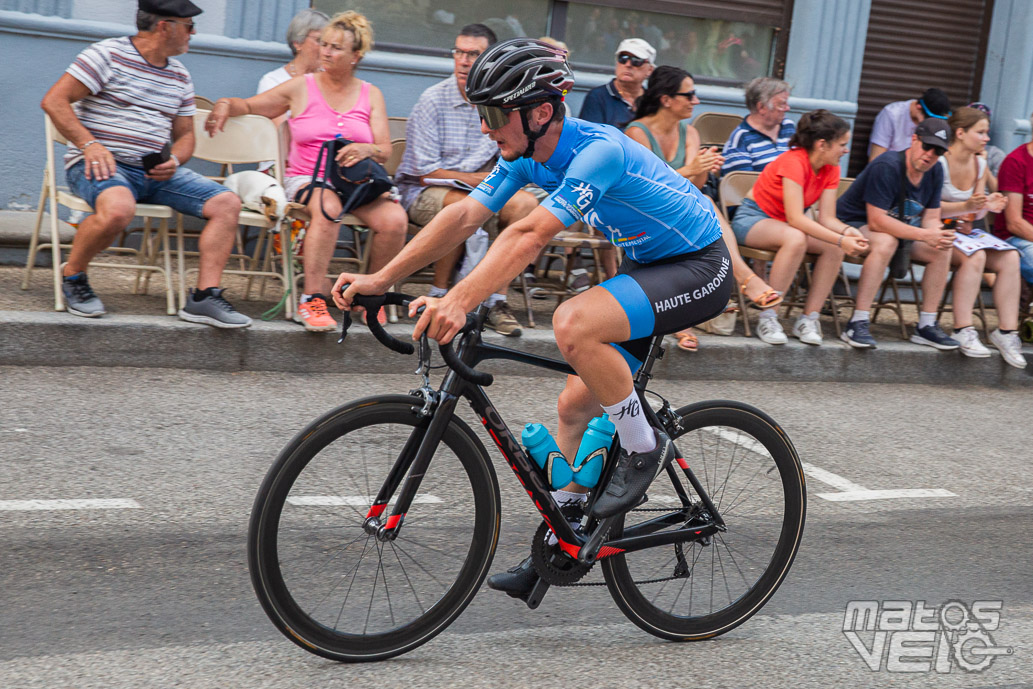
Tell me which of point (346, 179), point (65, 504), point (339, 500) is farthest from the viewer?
point (346, 179)

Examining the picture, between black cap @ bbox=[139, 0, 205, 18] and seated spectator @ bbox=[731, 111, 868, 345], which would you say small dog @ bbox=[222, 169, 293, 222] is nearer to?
black cap @ bbox=[139, 0, 205, 18]

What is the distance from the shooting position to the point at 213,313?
6.74 m

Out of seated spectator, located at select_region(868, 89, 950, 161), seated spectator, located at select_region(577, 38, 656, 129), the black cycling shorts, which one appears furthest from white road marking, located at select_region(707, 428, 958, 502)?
seated spectator, located at select_region(868, 89, 950, 161)

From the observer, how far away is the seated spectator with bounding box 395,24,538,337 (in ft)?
24.6

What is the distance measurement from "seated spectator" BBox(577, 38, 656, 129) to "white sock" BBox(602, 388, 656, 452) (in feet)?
17.6

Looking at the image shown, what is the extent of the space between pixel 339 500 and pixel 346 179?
4.18 metres

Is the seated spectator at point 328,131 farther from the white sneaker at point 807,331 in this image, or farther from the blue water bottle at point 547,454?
the blue water bottle at point 547,454

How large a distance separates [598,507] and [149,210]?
4.16 m

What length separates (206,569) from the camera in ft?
13.2

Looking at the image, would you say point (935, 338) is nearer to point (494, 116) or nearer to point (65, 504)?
point (494, 116)

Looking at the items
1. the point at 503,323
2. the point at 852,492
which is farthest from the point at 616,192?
the point at 503,323

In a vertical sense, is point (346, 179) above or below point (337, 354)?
above

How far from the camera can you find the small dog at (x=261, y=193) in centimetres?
707

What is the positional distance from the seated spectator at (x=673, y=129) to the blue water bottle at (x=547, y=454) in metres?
4.18
